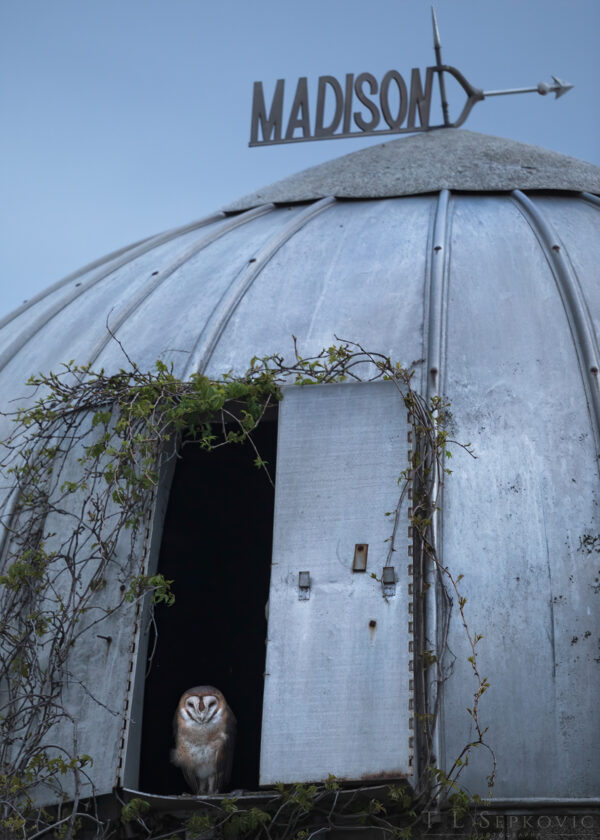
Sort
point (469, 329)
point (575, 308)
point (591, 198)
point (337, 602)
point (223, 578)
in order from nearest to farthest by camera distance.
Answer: point (337, 602) < point (469, 329) < point (575, 308) < point (223, 578) < point (591, 198)

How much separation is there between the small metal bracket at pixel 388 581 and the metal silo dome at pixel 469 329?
40 centimetres

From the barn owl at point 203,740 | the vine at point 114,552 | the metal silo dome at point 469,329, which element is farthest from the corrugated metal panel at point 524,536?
the barn owl at point 203,740

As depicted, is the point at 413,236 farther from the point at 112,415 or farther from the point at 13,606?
the point at 13,606

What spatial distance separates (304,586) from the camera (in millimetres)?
9539

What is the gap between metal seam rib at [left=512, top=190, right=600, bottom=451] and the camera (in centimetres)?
1048

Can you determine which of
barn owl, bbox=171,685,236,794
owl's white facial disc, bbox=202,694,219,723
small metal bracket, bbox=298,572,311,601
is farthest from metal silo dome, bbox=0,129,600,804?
small metal bracket, bbox=298,572,311,601

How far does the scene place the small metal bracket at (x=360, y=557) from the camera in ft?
31.1

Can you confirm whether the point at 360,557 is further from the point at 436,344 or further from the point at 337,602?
the point at 436,344

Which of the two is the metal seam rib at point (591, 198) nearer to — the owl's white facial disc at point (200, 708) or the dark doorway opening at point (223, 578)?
the dark doorway opening at point (223, 578)

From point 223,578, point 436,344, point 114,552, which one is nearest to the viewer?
point 114,552

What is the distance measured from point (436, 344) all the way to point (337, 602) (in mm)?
2413

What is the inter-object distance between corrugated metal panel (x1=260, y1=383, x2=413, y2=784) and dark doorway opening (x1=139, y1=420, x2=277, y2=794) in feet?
8.24

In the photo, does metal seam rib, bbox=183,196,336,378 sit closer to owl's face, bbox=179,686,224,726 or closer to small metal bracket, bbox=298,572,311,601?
small metal bracket, bbox=298,572,311,601

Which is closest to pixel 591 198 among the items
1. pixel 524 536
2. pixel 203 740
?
pixel 524 536
